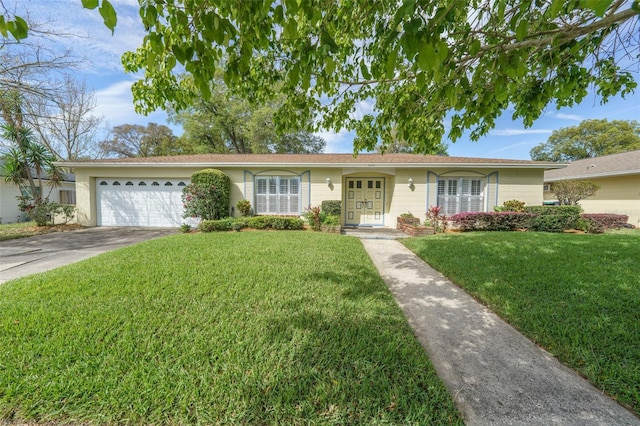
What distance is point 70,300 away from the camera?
322cm

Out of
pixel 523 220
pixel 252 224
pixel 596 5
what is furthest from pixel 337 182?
pixel 596 5

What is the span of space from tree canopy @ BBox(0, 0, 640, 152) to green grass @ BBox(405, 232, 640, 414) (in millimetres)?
2612

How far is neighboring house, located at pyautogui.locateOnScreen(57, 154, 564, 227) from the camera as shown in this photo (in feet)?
34.5

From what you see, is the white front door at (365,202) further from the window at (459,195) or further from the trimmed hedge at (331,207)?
the window at (459,195)

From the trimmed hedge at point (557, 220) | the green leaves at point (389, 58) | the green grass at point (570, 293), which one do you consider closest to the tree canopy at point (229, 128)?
the trimmed hedge at point (557, 220)

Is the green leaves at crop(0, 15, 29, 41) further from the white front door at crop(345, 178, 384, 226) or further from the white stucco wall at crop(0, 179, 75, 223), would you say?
the white stucco wall at crop(0, 179, 75, 223)

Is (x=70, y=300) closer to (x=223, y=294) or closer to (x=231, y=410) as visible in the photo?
(x=223, y=294)

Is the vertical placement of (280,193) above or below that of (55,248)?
above

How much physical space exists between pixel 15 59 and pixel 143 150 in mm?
21090

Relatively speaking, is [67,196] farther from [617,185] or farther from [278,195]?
[617,185]

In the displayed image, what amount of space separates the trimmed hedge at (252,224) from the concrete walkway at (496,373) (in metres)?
6.56

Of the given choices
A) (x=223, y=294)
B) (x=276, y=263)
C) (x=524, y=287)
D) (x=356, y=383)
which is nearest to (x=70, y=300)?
(x=223, y=294)

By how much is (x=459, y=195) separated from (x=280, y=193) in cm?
797

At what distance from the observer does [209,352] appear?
90.5 inches
